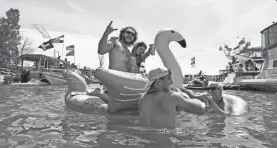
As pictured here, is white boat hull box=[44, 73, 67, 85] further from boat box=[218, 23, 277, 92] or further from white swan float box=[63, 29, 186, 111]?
white swan float box=[63, 29, 186, 111]

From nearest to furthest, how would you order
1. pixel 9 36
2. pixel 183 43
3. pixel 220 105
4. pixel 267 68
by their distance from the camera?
pixel 183 43 < pixel 220 105 < pixel 267 68 < pixel 9 36

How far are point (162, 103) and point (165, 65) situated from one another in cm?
173

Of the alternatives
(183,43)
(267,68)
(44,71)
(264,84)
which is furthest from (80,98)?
(44,71)

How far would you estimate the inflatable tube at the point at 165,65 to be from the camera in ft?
16.7

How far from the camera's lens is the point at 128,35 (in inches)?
233

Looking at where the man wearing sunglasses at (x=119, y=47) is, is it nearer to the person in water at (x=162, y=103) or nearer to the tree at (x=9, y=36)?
the person in water at (x=162, y=103)

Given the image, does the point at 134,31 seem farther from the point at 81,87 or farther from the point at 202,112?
the point at 202,112

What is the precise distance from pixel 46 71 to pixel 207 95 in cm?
2917

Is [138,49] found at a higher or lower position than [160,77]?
higher

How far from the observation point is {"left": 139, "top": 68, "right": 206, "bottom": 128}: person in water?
10.9 feet

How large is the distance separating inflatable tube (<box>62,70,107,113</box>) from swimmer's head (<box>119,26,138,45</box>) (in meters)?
1.59

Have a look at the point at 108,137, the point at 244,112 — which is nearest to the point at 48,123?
the point at 108,137

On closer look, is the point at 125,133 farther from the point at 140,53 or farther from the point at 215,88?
the point at 215,88

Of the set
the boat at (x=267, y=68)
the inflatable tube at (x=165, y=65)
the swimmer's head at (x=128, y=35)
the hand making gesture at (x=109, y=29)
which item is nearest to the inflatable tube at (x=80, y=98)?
the inflatable tube at (x=165, y=65)
